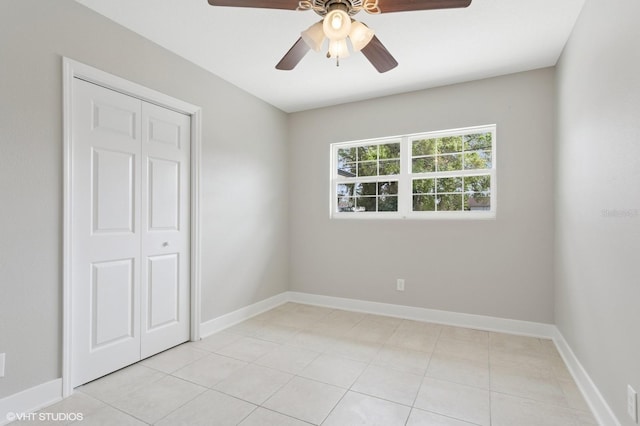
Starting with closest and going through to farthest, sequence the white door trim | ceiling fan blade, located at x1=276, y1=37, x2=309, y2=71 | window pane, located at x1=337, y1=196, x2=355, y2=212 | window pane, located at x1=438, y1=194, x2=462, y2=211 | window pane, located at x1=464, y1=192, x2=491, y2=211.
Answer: ceiling fan blade, located at x1=276, y1=37, x2=309, y2=71
the white door trim
window pane, located at x1=464, y1=192, x2=491, y2=211
window pane, located at x1=438, y1=194, x2=462, y2=211
window pane, located at x1=337, y1=196, x2=355, y2=212

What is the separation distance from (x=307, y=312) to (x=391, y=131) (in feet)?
7.85

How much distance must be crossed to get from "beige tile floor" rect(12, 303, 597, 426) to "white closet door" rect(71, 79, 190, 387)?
23cm

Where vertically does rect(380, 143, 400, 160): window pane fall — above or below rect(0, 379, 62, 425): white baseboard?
above

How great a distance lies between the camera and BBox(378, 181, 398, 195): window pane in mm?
3801

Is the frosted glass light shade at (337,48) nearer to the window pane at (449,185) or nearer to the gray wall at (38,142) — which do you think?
the gray wall at (38,142)

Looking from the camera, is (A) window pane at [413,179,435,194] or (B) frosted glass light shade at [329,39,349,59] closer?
(B) frosted glass light shade at [329,39,349,59]

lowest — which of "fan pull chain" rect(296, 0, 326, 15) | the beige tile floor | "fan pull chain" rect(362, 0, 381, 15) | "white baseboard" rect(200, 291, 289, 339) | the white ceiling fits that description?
the beige tile floor

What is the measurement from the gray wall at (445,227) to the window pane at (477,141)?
0.15 m

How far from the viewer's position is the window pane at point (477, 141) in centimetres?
334

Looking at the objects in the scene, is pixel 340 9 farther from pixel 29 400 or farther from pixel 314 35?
pixel 29 400

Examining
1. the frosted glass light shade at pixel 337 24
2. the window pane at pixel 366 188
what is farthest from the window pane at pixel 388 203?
the frosted glass light shade at pixel 337 24

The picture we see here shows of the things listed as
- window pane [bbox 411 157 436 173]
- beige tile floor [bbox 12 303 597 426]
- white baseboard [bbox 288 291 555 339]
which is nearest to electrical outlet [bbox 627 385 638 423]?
beige tile floor [bbox 12 303 597 426]

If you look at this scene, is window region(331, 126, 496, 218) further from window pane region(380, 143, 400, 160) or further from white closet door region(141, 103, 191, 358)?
white closet door region(141, 103, 191, 358)

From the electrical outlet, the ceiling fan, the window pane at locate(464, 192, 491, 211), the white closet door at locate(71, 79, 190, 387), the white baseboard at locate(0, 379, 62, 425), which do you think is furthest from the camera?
the window pane at locate(464, 192, 491, 211)
